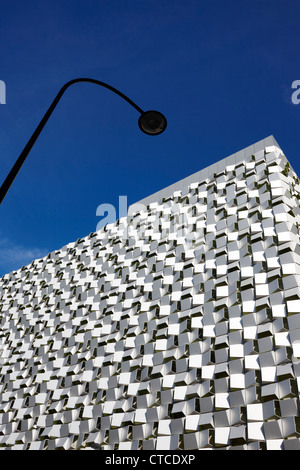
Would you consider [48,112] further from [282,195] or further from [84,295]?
[84,295]

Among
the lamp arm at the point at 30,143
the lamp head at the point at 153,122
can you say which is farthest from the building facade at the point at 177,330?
the lamp arm at the point at 30,143

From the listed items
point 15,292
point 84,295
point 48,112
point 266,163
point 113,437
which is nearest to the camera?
point 48,112

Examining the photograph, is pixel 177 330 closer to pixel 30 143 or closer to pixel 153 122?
pixel 153 122

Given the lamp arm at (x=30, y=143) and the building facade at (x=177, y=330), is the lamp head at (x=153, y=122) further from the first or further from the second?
the building facade at (x=177, y=330)

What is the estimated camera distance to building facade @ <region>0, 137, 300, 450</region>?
860cm

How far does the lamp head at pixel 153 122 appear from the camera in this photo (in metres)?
6.21

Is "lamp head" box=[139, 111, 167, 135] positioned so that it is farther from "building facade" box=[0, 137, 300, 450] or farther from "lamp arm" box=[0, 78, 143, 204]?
"building facade" box=[0, 137, 300, 450]

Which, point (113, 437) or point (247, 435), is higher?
point (113, 437)

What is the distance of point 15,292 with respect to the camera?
61.5 ft

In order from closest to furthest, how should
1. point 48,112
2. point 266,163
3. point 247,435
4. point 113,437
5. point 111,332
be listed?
point 48,112 < point 247,435 < point 113,437 < point 111,332 < point 266,163

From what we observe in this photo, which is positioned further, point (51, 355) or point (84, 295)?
point (84, 295)

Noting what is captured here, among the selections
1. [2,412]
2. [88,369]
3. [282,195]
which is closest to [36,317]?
[2,412]

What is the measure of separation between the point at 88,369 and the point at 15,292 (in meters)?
8.11

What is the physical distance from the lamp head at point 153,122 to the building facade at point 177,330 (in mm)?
5313
